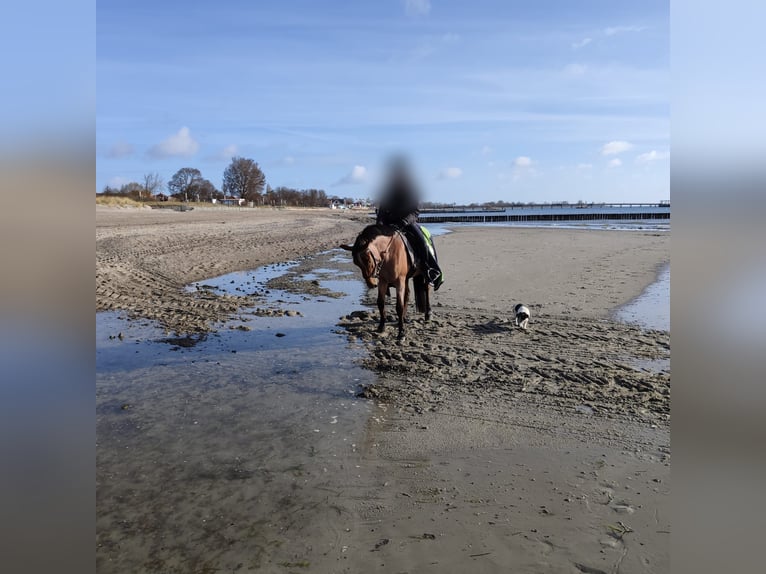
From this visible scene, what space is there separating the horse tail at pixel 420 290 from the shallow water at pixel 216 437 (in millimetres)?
1915

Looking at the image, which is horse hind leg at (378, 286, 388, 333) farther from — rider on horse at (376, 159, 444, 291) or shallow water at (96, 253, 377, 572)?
rider on horse at (376, 159, 444, 291)

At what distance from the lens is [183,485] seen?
156 inches

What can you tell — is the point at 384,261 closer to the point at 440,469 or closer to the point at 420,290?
the point at 420,290

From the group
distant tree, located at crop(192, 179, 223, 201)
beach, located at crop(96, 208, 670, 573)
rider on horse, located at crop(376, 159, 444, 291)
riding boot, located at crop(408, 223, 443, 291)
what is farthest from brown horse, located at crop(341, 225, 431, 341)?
distant tree, located at crop(192, 179, 223, 201)

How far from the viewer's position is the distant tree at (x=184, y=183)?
258 ft

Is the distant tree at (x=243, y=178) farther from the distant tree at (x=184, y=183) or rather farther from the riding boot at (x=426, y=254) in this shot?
the riding boot at (x=426, y=254)

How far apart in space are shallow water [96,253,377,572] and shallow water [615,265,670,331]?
6282 millimetres

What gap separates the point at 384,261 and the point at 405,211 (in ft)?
4.79

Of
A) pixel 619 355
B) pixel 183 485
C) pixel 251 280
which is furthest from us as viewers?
pixel 251 280

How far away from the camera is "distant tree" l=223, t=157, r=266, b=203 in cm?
7150
